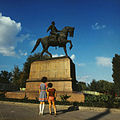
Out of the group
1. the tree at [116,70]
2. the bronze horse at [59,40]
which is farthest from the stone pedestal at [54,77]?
the tree at [116,70]

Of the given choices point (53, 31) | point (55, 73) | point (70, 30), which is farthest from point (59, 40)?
point (55, 73)

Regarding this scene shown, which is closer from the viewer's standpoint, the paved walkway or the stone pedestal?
the paved walkway

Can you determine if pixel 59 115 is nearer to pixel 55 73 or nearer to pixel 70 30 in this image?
pixel 55 73

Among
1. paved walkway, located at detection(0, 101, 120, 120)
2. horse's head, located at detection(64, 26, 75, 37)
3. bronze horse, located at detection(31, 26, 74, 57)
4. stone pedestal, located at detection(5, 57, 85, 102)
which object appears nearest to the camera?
paved walkway, located at detection(0, 101, 120, 120)

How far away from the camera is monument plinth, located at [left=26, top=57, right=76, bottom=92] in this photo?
11.3 metres

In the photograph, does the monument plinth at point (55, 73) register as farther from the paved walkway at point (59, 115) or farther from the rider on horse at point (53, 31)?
the paved walkway at point (59, 115)

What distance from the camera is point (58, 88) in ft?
37.6

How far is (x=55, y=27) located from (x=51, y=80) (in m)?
6.98

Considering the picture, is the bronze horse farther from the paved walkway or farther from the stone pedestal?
the paved walkway

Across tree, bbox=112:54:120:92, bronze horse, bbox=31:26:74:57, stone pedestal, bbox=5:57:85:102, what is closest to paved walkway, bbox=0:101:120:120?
stone pedestal, bbox=5:57:85:102

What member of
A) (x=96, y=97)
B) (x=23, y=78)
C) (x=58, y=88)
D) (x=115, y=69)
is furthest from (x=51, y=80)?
(x=115, y=69)

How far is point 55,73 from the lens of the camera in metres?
12.3

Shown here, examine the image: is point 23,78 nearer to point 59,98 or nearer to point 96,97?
point 59,98

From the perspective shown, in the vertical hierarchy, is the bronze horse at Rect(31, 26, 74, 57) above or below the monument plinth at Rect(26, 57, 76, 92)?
above
